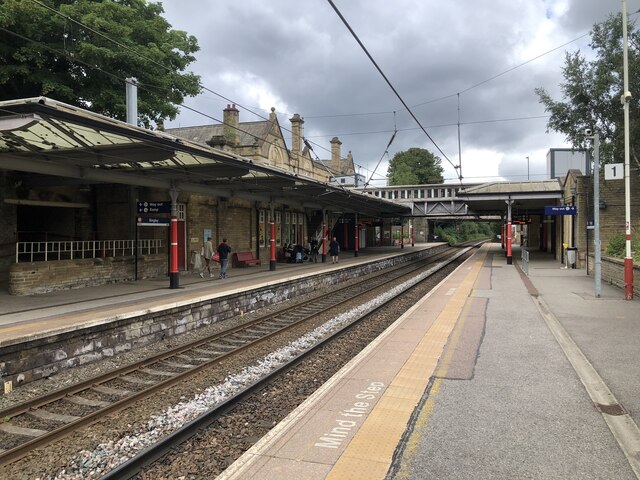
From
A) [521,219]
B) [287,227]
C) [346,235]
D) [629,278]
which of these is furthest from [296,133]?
[629,278]

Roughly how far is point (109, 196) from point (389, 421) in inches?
634

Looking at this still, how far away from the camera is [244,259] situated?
908 inches

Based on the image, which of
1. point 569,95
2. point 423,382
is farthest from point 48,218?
point 569,95

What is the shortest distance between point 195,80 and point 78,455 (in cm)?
1918

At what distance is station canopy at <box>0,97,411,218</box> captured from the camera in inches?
284

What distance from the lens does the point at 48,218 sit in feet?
57.6

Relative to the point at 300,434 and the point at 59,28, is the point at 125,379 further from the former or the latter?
the point at 59,28

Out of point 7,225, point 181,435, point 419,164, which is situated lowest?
point 181,435

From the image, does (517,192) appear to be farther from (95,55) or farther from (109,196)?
(95,55)

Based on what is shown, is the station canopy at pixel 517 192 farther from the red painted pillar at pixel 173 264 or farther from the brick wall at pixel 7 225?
the brick wall at pixel 7 225

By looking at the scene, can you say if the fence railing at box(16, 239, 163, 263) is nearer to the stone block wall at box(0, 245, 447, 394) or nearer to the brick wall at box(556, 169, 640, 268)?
the stone block wall at box(0, 245, 447, 394)

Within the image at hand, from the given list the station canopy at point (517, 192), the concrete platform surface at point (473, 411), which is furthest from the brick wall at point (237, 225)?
the concrete platform surface at point (473, 411)

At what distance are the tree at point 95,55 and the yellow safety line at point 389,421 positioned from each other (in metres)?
11.3

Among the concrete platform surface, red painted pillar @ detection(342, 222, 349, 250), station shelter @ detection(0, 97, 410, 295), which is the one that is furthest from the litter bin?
red painted pillar @ detection(342, 222, 349, 250)
